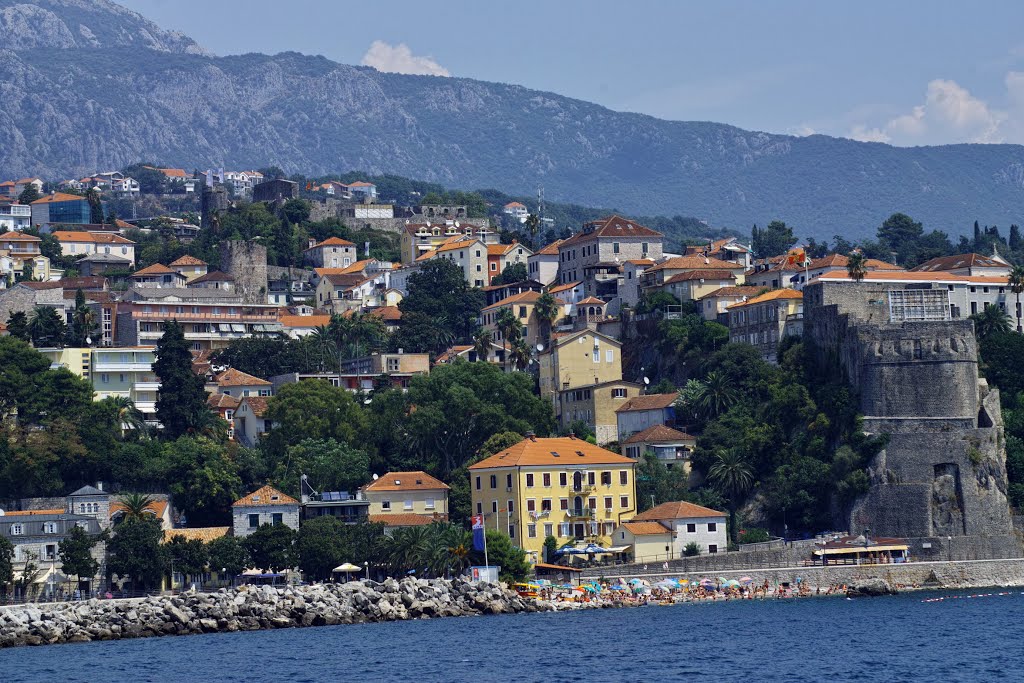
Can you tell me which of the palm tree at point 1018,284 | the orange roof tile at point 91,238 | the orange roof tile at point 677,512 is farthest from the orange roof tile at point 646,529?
the orange roof tile at point 91,238

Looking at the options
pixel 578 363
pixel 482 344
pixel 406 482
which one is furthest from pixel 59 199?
pixel 406 482

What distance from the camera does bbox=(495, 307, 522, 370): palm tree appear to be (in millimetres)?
110363

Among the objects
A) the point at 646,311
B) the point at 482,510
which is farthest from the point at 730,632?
the point at 646,311

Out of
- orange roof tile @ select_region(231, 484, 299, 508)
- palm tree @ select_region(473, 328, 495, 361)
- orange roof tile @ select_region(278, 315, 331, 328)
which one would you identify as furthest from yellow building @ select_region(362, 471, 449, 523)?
orange roof tile @ select_region(278, 315, 331, 328)

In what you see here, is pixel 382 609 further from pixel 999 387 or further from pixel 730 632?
pixel 999 387

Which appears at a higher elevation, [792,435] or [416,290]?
[416,290]

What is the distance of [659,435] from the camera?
90562 mm

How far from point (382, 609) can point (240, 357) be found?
4228 centimetres

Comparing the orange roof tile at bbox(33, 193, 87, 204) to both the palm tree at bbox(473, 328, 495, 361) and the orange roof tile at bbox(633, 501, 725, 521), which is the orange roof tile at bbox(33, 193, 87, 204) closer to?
the palm tree at bbox(473, 328, 495, 361)

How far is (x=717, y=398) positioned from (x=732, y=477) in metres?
7.17

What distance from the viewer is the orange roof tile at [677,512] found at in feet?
265

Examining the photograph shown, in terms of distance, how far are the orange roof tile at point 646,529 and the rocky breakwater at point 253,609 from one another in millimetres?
7905

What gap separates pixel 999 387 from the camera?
89.4 meters

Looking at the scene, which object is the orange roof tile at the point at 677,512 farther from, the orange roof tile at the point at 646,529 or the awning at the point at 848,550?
the awning at the point at 848,550
